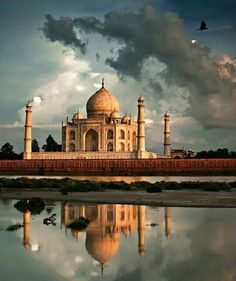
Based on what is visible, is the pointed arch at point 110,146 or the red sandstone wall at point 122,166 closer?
the red sandstone wall at point 122,166

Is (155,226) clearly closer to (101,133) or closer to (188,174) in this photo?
(188,174)

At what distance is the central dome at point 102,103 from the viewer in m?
48.3

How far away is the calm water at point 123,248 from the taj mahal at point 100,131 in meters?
33.3

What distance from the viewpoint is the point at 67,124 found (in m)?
48.6

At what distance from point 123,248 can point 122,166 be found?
3085 cm

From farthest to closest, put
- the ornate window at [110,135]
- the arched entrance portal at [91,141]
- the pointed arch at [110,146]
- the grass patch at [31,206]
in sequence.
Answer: the arched entrance portal at [91,141], the ornate window at [110,135], the pointed arch at [110,146], the grass patch at [31,206]

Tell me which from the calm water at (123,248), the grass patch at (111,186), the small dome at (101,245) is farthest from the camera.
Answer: the grass patch at (111,186)

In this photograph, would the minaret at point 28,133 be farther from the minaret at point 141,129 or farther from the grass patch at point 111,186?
the grass patch at point 111,186

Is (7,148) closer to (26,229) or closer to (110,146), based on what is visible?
(110,146)

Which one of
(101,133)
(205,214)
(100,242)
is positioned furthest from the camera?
(101,133)

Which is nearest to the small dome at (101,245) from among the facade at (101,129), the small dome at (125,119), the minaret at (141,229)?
the minaret at (141,229)

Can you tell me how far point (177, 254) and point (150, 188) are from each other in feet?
37.1

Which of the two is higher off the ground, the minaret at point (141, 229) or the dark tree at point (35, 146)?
the dark tree at point (35, 146)

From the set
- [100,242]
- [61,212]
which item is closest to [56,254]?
[100,242]
